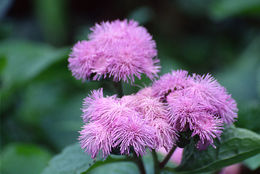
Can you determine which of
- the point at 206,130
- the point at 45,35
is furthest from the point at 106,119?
the point at 45,35

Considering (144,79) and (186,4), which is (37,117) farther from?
(186,4)

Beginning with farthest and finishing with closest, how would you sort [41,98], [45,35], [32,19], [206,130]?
[32,19] → [45,35] → [41,98] → [206,130]

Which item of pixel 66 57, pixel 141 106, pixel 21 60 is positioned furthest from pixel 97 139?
pixel 21 60

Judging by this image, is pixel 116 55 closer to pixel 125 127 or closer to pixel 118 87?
pixel 118 87

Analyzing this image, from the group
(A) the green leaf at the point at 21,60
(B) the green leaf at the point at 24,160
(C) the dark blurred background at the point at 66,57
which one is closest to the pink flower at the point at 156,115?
(C) the dark blurred background at the point at 66,57

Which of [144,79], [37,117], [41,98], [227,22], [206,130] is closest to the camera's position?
[206,130]
